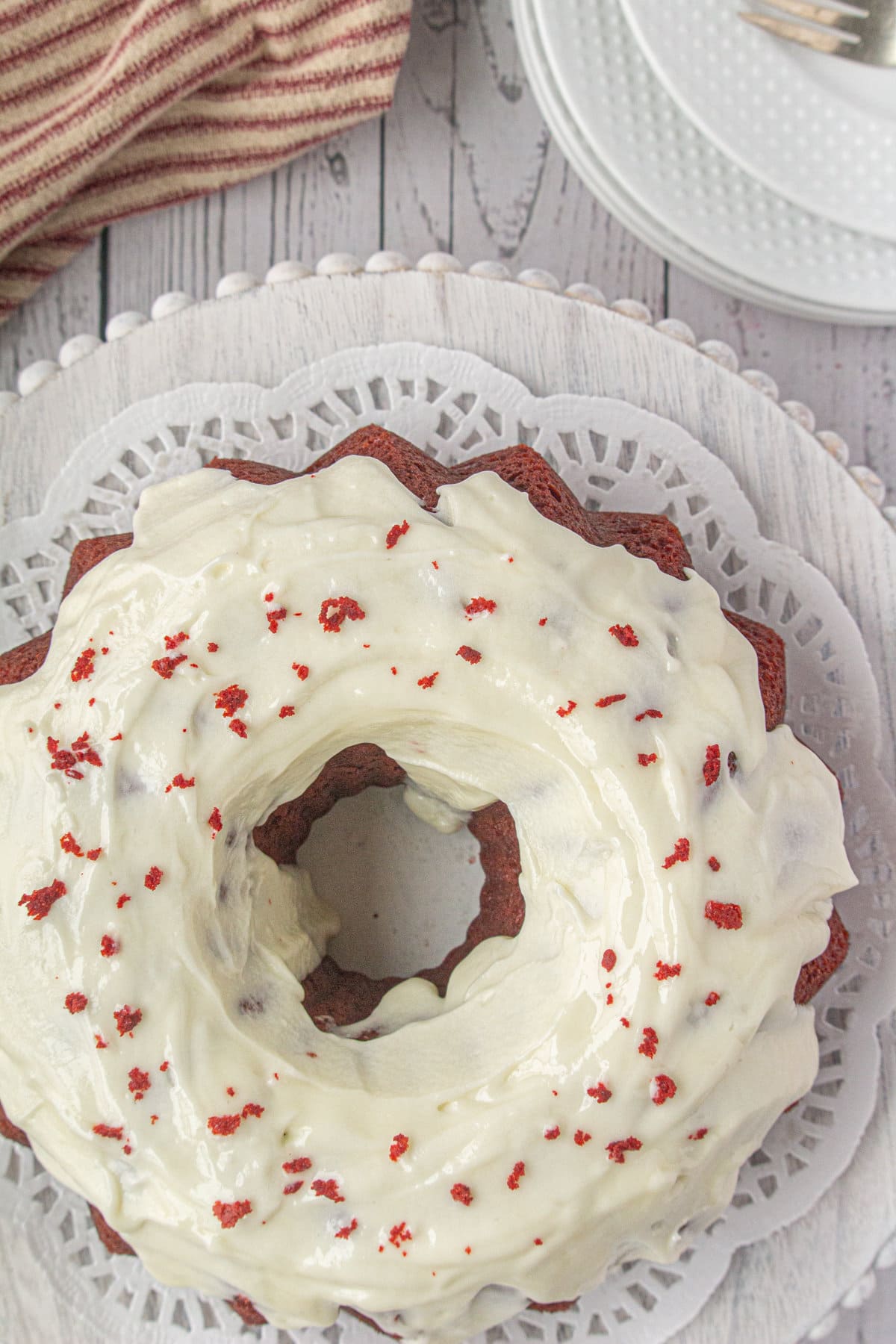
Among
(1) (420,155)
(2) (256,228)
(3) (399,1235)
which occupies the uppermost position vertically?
(1) (420,155)

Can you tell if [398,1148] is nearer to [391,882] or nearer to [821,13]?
[391,882]

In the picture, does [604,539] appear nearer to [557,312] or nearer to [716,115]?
[557,312]

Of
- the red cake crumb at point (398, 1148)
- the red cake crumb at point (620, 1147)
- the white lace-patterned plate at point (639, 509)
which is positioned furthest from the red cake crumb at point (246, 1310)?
the red cake crumb at point (620, 1147)

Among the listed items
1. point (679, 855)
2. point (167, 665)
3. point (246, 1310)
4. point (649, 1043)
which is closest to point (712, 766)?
point (679, 855)

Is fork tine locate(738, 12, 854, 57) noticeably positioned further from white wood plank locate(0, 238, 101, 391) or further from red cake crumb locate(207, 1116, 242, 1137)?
red cake crumb locate(207, 1116, 242, 1137)

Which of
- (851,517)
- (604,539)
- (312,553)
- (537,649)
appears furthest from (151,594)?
(851,517)

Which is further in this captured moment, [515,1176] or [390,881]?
[390,881]

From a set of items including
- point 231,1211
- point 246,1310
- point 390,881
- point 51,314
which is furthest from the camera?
point 51,314

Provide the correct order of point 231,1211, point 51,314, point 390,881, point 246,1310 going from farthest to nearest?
point 51,314 → point 390,881 → point 246,1310 → point 231,1211
